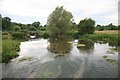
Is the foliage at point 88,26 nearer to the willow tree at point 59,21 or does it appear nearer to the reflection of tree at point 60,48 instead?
the willow tree at point 59,21

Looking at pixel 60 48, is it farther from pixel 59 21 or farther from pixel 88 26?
pixel 88 26

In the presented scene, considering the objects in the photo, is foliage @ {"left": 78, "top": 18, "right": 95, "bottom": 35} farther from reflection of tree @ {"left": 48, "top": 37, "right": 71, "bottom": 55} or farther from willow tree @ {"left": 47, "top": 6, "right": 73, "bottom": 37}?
reflection of tree @ {"left": 48, "top": 37, "right": 71, "bottom": 55}

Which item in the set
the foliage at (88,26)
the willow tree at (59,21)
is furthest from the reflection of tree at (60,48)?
the foliage at (88,26)

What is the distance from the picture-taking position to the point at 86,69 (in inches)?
613

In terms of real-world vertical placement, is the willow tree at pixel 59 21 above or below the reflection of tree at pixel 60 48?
above

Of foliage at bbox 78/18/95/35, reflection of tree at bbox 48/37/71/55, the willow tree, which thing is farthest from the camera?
the willow tree

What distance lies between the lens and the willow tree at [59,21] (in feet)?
198

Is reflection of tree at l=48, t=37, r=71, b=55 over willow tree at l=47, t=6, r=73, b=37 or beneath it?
beneath

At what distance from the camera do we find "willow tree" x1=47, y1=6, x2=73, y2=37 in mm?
60469

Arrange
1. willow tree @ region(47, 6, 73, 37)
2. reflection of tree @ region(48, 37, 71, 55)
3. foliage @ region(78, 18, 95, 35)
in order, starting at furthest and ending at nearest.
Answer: willow tree @ region(47, 6, 73, 37) < foliage @ region(78, 18, 95, 35) < reflection of tree @ region(48, 37, 71, 55)

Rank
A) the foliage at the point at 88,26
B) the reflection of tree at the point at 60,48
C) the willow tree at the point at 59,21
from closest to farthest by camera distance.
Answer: the reflection of tree at the point at 60,48, the foliage at the point at 88,26, the willow tree at the point at 59,21

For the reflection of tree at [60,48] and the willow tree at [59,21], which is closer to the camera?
the reflection of tree at [60,48]

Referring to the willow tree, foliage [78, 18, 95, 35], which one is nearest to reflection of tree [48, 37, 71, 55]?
the willow tree

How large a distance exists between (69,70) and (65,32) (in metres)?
49.1
